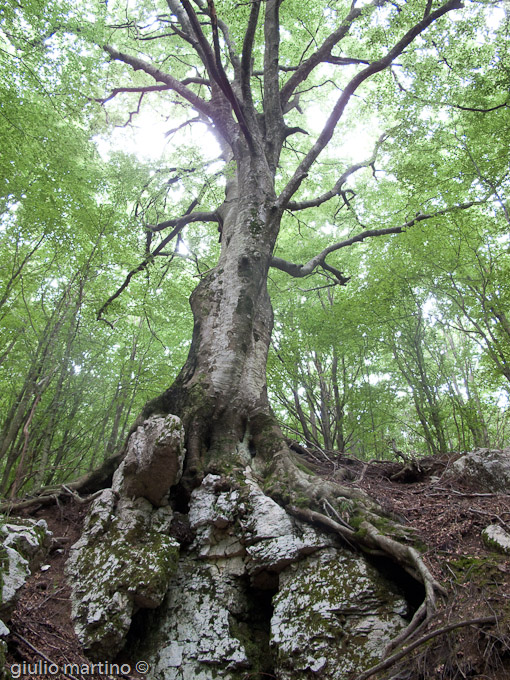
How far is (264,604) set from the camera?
257cm

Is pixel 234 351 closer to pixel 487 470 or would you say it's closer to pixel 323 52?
pixel 487 470

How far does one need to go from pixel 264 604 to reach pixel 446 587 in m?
1.31

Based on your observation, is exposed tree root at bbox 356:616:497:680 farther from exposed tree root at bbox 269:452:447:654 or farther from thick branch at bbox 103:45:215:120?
thick branch at bbox 103:45:215:120

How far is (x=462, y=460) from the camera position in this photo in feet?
10.5

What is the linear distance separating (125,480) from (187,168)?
532cm

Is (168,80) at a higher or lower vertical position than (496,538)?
higher

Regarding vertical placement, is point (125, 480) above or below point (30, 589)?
above

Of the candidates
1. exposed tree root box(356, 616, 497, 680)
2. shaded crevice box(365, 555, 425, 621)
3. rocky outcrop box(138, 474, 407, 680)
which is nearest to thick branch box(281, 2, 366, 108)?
rocky outcrop box(138, 474, 407, 680)

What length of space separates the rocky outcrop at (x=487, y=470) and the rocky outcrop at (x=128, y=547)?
7.98 feet

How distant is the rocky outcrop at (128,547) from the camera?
2.17 m

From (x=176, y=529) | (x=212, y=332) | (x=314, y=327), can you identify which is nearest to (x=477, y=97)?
(x=314, y=327)

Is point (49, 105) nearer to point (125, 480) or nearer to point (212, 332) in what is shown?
point (212, 332)

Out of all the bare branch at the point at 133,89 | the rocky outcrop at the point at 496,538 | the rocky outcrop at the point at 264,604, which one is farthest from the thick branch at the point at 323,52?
the rocky outcrop at the point at 496,538

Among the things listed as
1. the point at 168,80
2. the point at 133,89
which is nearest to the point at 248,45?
the point at 168,80
